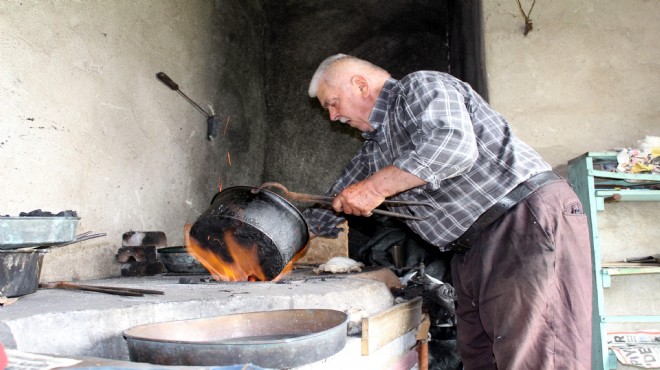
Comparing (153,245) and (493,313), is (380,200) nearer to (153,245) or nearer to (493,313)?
(493,313)

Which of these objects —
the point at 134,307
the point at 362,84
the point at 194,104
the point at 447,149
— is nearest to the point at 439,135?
the point at 447,149

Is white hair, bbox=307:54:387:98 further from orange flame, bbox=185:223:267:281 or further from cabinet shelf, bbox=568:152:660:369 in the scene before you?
cabinet shelf, bbox=568:152:660:369

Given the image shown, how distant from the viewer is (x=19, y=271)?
2023 millimetres

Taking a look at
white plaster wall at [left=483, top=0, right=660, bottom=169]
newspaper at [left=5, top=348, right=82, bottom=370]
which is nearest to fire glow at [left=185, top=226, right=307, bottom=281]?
newspaper at [left=5, top=348, right=82, bottom=370]

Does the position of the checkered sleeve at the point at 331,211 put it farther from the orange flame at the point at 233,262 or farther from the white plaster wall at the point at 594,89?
the white plaster wall at the point at 594,89

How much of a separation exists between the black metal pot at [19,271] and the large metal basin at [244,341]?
700 mm

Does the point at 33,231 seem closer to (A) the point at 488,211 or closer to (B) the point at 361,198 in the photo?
(B) the point at 361,198

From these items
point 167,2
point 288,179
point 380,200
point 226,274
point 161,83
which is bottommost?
point 226,274

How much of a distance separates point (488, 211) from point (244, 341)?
4.71ft

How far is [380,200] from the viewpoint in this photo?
2.45 m

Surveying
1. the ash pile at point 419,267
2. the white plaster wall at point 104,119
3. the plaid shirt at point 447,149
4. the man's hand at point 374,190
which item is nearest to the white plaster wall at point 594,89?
the ash pile at point 419,267

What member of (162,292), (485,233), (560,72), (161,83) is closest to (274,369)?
(162,292)

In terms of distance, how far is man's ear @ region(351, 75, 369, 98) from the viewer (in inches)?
109

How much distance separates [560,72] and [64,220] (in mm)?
3362
